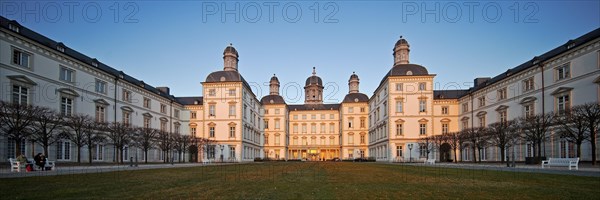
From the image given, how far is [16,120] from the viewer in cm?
2359

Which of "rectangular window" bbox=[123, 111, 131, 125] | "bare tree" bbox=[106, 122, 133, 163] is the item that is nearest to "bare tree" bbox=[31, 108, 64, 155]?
"bare tree" bbox=[106, 122, 133, 163]

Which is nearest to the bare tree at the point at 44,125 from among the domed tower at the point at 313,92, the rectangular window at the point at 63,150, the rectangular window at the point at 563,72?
the rectangular window at the point at 63,150

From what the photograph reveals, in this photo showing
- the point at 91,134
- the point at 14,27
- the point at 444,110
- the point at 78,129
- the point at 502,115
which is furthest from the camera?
the point at 444,110

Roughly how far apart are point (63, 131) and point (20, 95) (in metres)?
3.54

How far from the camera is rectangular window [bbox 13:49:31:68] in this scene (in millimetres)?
27017

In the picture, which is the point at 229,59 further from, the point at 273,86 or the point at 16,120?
the point at 16,120

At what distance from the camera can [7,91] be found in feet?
85.1

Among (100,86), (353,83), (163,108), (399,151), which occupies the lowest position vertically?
(399,151)

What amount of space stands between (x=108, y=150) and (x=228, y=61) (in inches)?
993

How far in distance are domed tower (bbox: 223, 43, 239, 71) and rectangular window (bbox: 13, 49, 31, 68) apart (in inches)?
1300

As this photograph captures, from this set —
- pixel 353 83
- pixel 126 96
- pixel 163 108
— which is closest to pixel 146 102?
pixel 126 96

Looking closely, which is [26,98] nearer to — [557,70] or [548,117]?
[548,117]

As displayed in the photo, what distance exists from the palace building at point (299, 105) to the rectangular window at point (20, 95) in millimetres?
68

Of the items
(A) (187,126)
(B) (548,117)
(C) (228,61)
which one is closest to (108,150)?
(A) (187,126)
